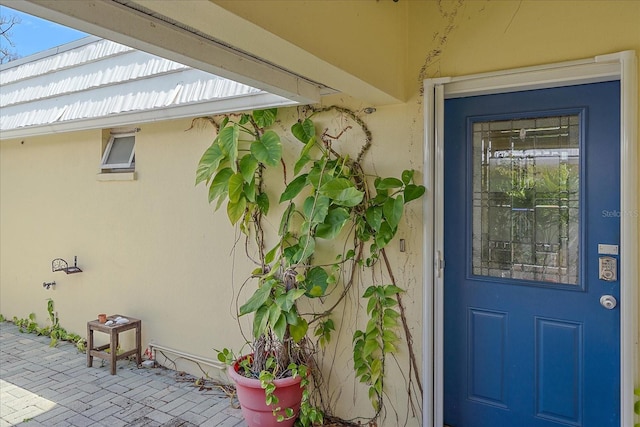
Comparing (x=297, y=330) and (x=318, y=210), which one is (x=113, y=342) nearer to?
(x=297, y=330)

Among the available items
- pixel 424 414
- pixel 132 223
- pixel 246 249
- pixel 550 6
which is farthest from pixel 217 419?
pixel 550 6

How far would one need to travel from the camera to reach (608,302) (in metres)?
2.10

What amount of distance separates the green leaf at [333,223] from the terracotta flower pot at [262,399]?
3.12 ft

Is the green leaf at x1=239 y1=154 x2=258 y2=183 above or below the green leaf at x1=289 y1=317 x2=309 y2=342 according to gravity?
above

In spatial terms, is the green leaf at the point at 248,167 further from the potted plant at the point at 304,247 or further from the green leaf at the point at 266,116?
the green leaf at the point at 266,116

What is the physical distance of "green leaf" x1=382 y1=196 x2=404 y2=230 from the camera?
2.31 metres

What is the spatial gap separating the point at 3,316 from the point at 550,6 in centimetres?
651

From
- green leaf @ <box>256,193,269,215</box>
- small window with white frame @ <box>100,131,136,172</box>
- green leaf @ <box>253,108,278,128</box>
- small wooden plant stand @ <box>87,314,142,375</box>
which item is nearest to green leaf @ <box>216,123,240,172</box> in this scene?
green leaf @ <box>253,108,278,128</box>

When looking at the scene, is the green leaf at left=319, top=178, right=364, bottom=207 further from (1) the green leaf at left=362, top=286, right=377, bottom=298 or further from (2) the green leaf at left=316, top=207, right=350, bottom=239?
(1) the green leaf at left=362, top=286, right=377, bottom=298

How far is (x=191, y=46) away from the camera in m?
1.65

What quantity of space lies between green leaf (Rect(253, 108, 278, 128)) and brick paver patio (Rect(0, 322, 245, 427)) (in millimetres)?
2103

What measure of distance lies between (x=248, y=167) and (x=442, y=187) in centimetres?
128

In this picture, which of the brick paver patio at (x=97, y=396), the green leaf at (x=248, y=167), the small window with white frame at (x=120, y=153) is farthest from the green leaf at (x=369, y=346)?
the small window with white frame at (x=120, y=153)

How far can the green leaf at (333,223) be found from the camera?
2.45 meters
